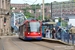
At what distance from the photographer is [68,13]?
63219 millimetres

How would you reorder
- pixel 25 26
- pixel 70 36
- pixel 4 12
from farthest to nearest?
pixel 4 12, pixel 25 26, pixel 70 36

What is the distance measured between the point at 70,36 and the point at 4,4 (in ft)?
230

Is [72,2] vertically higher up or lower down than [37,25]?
higher up

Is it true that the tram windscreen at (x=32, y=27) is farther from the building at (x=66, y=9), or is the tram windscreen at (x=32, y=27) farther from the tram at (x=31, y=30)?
the building at (x=66, y=9)

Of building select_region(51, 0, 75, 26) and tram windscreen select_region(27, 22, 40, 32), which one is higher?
building select_region(51, 0, 75, 26)

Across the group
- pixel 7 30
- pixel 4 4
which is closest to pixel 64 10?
pixel 4 4

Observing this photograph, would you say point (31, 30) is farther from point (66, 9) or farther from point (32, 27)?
point (66, 9)

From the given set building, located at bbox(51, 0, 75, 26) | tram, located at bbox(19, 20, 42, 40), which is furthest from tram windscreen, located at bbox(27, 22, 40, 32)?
building, located at bbox(51, 0, 75, 26)

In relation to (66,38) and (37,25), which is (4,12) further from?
(66,38)

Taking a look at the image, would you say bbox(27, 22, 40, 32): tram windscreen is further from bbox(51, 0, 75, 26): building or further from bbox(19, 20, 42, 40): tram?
bbox(51, 0, 75, 26): building

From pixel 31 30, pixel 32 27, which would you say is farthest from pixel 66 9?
pixel 31 30

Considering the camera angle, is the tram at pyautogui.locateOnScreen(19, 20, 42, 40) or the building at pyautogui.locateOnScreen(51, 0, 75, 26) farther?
the building at pyautogui.locateOnScreen(51, 0, 75, 26)

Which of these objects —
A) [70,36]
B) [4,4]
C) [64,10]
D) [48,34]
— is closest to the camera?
[70,36]

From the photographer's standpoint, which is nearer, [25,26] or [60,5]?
[25,26]
